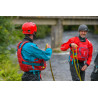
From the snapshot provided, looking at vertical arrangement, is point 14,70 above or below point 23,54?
below

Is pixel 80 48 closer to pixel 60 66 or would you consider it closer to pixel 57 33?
pixel 60 66

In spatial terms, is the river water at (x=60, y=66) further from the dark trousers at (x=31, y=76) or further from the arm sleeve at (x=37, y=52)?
the arm sleeve at (x=37, y=52)

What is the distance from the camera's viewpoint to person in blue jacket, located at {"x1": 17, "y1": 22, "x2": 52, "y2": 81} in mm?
2648

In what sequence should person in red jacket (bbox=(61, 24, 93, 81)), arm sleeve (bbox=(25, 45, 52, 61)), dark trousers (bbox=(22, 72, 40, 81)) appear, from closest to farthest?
arm sleeve (bbox=(25, 45, 52, 61)) → dark trousers (bbox=(22, 72, 40, 81)) → person in red jacket (bbox=(61, 24, 93, 81))

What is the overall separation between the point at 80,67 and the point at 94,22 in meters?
1.82

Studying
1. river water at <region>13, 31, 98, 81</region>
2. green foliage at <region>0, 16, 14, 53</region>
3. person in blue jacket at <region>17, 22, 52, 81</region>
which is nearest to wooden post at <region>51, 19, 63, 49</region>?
river water at <region>13, 31, 98, 81</region>

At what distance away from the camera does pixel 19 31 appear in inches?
218

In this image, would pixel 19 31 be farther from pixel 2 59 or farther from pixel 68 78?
pixel 68 78

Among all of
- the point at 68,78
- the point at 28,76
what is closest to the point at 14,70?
the point at 68,78

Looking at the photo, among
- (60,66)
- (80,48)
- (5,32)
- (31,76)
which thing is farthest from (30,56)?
(5,32)

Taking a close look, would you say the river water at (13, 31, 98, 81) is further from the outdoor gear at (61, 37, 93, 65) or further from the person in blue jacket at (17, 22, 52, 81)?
the person in blue jacket at (17, 22, 52, 81)

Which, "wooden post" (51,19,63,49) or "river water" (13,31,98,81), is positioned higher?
"wooden post" (51,19,63,49)

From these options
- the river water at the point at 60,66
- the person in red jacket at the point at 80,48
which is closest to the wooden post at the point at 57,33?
the river water at the point at 60,66

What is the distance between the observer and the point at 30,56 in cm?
269
